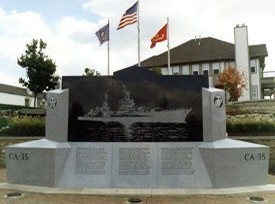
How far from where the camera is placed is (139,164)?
12.0 meters

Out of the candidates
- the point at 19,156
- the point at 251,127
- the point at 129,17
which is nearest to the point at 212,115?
the point at 19,156

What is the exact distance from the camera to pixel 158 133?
40.0 ft

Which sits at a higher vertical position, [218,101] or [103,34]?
[103,34]

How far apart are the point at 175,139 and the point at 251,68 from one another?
41.2 meters

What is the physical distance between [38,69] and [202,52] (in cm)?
2641

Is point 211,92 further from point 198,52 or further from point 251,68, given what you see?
point 198,52

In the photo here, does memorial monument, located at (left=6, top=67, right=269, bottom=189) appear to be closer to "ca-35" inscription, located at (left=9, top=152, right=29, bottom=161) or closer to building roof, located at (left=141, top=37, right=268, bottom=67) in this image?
"ca-35" inscription, located at (left=9, top=152, right=29, bottom=161)

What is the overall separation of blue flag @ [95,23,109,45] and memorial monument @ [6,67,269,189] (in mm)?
14892

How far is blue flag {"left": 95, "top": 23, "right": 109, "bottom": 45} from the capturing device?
27.0m

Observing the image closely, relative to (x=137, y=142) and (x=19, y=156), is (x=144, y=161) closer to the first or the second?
(x=137, y=142)

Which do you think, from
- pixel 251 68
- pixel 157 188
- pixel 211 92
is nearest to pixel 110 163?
pixel 157 188

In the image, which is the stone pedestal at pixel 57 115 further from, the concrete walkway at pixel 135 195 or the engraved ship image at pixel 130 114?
the concrete walkway at pixel 135 195

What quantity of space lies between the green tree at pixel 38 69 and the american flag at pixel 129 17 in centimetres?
1773

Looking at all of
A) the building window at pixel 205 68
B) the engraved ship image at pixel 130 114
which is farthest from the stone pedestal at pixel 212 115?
the building window at pixel 205 68
